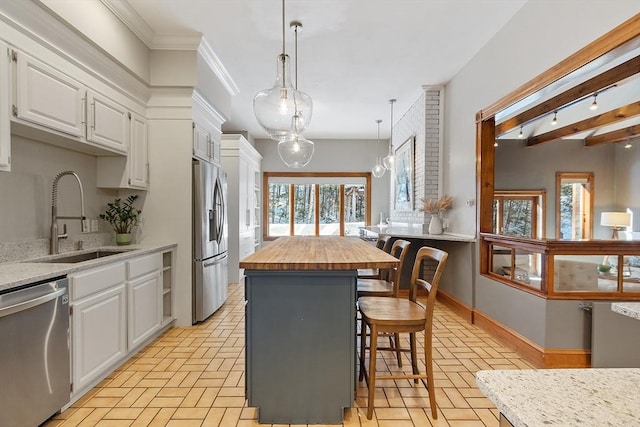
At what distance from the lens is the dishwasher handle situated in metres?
1.55

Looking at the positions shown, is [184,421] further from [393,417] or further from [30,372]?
[393,417]

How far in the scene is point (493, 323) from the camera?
3180mm

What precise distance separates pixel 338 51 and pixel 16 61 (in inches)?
107

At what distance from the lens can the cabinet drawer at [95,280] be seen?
6.67ft

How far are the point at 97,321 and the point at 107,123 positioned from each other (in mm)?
1589

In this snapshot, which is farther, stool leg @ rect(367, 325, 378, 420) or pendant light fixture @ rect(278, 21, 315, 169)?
pendant light fixture @ rect(278, 21, 315, 169)

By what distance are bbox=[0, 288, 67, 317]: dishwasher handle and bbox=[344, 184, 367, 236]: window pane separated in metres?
6.24

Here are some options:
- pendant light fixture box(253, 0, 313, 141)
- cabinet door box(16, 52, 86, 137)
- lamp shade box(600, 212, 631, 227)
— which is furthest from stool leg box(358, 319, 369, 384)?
lamp shade box(600, 212, 631, 227)

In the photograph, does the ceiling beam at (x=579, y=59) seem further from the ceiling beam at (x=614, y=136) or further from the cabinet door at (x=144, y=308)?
the ceiling beam at (x=614, y=136)

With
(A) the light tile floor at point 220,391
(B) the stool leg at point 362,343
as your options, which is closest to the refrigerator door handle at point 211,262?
(A) the light tile floor at point 220,391

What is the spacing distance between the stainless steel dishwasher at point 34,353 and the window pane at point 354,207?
623cm

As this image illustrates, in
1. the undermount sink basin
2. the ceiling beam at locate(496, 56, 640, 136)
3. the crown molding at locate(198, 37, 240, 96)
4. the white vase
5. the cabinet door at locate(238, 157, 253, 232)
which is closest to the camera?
the undermount sink basin

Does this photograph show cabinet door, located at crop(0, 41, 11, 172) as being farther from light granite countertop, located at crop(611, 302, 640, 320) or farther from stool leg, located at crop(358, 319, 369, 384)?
light granite countertop, located at crop(611, 302, 640, 320)

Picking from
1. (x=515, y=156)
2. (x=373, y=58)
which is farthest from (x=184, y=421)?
(x=515, y=156)
